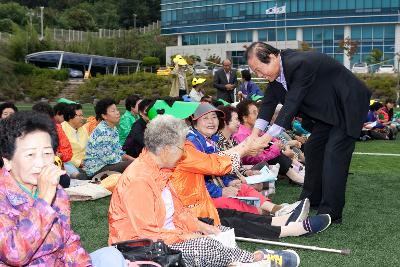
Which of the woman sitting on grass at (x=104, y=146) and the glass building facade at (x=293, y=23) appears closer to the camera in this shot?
the woman sitting on grass at (x=104, y=146)

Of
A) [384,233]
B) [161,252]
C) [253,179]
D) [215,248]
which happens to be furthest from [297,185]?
[161,252]

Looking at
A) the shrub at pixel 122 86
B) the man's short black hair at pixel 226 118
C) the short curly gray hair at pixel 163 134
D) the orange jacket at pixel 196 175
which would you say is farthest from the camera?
the shrub at pixel 122 86

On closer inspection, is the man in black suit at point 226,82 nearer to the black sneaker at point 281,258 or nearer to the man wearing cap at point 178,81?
the man wearing cap at point 178,81

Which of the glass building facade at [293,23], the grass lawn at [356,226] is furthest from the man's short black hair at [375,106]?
the glass building facade at [293,23]

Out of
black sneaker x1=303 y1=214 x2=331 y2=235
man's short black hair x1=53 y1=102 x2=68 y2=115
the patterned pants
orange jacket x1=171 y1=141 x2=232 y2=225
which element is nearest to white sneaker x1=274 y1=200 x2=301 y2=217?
black sneaker x1=303 y1=214 x2=331 y2=235

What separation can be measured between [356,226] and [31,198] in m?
3.91

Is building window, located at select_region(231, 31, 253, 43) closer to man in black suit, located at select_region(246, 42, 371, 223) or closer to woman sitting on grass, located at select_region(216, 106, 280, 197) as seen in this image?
woman sitting on grass, located at select_region(216, 106, 280, 197)

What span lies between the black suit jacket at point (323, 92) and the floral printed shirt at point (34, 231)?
3.20 meters

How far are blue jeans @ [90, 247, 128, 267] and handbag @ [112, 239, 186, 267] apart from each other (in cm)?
16

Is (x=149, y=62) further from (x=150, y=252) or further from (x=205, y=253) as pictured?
(x=150, y=252)

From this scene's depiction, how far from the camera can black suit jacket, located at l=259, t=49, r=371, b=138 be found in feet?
17.7

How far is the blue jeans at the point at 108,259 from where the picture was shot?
2.86 metres

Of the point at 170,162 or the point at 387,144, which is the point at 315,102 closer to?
the point at 170,162

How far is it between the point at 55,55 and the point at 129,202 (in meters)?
45.8
